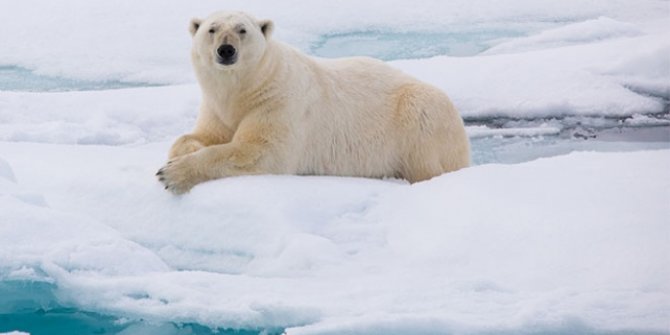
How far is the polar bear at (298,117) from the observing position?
3994 millimetres

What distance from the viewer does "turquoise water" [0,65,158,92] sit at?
7793mm

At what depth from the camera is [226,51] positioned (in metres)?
3.95

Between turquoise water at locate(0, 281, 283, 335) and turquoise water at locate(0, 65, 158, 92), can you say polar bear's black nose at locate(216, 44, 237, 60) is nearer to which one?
turquoise water at locate(0, 281, 283, 335)

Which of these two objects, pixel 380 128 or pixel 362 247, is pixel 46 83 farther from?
pixel 362 247

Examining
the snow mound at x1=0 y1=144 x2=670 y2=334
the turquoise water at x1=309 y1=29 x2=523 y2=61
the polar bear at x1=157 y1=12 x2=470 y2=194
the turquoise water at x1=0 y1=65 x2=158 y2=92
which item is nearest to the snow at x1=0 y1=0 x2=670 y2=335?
the snow mound at x1=0 y1=144 x2=670 y2=334

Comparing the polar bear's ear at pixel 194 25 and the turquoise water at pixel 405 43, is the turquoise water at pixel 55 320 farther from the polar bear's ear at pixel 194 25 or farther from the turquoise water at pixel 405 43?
the turquoise water at pixel 405 43

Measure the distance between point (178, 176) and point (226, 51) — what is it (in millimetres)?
537

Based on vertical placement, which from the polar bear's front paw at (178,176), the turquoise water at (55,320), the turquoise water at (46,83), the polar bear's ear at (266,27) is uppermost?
the turquoise water at (46,83)

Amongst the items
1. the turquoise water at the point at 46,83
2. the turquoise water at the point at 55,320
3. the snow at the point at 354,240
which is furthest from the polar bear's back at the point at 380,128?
the turquoise water at the point at 46,83

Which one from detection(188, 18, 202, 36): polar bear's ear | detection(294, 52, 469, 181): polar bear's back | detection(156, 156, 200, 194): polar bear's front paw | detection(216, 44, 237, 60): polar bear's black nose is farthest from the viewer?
detection(294, 52, 469, 181): polar bear's back

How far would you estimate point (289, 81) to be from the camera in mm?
4223

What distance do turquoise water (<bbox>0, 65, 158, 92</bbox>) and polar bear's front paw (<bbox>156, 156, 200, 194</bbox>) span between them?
4168 mm

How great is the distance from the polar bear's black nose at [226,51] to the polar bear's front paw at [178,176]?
44 centimetres

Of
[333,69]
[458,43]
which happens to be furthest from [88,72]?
[333,69]
